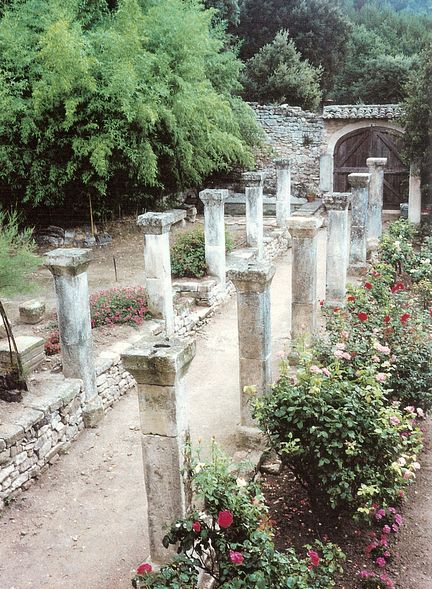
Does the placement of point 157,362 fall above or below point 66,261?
below

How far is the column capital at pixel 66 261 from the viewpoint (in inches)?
266

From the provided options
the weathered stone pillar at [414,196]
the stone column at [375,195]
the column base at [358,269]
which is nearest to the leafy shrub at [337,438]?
the column base at [358,269]

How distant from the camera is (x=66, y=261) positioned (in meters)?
6.77

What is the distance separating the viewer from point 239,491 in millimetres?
4062

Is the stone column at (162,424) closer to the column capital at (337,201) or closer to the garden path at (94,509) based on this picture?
the garden path at (94,509)

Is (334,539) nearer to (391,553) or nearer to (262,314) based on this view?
(391,553)

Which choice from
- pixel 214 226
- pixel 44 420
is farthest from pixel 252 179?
pixel 44 420

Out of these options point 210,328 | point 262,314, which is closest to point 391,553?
point 262,314

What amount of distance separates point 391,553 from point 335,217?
20.1 feet

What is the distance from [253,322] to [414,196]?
1209cm

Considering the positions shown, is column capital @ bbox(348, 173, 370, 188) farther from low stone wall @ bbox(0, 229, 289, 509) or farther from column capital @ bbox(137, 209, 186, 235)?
low stone wall @ bbox(0, 229, 289, 509)

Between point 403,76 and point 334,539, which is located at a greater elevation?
point 403,76

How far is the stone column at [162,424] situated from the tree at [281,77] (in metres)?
19.2

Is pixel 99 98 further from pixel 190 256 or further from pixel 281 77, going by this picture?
pixel 281 77
